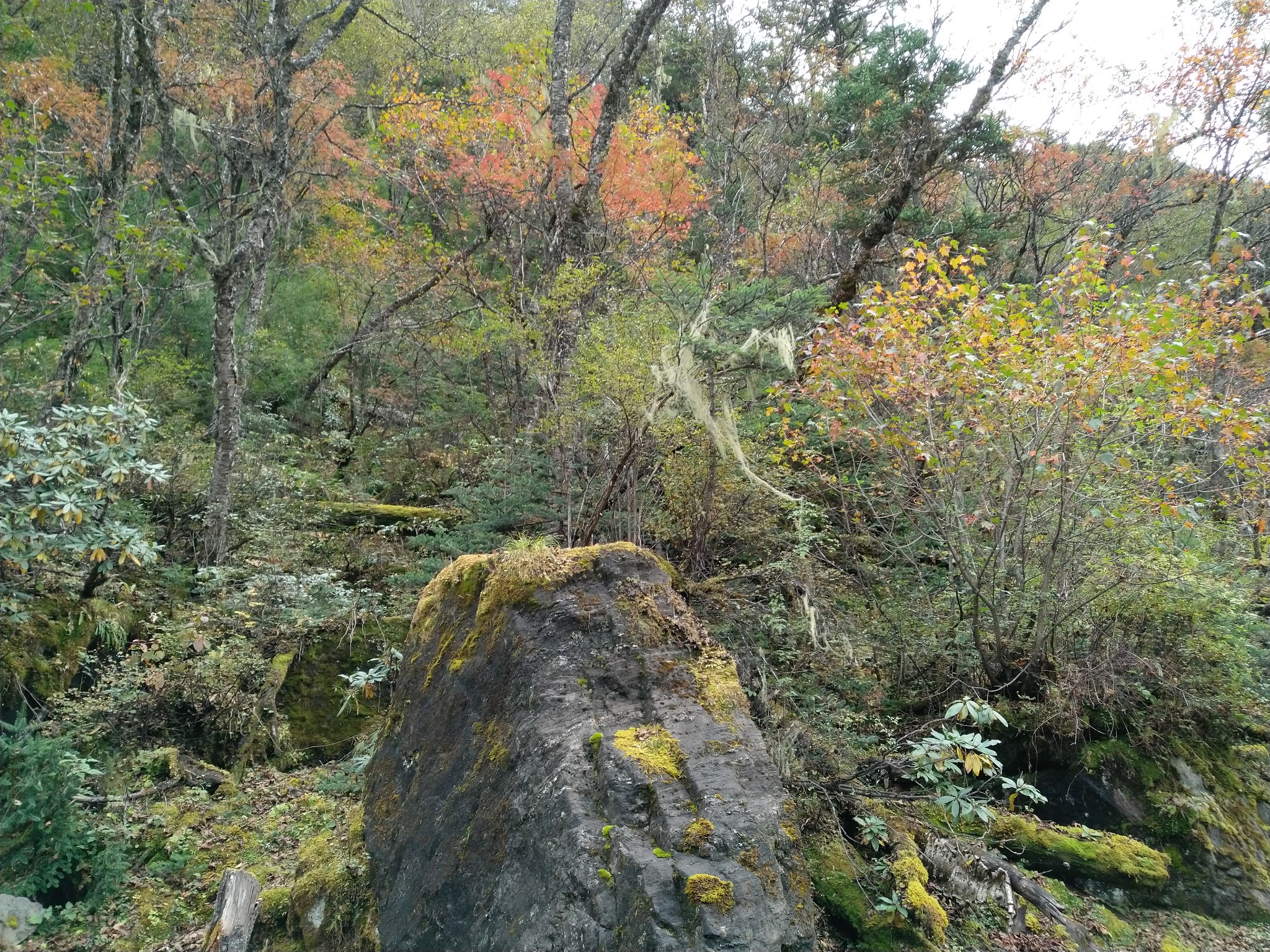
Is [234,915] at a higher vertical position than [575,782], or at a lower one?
lower

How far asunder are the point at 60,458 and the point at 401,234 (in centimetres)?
1189

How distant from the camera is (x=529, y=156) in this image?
11.9 metres

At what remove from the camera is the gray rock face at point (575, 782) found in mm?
2762

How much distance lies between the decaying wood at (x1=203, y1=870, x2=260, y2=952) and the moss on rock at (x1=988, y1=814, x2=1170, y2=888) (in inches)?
204

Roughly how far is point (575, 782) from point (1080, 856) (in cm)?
471

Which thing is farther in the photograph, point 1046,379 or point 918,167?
point 918,167

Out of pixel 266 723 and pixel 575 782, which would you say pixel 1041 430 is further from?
pixel 266 723

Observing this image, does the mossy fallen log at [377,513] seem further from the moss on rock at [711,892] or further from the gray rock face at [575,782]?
the moss on rock at [711,892]

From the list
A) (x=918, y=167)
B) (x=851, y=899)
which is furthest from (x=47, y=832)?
(x=918, y=167)

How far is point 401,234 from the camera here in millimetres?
15906

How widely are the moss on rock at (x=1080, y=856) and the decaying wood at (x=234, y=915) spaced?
17.0 ft

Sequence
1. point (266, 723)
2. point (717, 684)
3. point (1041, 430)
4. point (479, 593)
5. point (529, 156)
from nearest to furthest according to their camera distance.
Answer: point (717, 684), point (479, 593), point (1041, 430), point (266, 723), point (529, 156)

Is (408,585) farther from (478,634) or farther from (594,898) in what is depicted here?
(594,898)

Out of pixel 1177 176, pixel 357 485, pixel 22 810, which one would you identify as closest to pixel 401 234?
pixel 357 485
